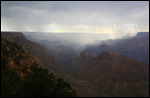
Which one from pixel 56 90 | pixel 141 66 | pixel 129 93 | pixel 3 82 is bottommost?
pixel 129 93

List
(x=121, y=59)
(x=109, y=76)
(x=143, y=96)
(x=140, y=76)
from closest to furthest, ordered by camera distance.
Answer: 1. (x=143, y=96)
2. (x=140, y=76)
3. (x=109, y=76)
4. (x=121, y=59)

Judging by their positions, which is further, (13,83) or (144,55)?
(144,55)

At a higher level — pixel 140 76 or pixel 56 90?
pixel 56 90

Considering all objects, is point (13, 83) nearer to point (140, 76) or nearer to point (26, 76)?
point (26, 76)

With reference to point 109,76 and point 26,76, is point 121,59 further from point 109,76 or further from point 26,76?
point 26,76

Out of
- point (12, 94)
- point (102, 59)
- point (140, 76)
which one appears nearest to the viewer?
point (12, 94)

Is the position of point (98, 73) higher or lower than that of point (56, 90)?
lower

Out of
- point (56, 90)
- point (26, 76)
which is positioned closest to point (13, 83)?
point (26, 76)

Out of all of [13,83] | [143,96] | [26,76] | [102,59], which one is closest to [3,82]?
[13,83]

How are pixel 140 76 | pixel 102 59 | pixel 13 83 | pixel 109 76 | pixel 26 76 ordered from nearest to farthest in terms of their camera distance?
pixel 13 83
pixel 26 76
pixel 140 76
pixel 109 76
pixel 102 59

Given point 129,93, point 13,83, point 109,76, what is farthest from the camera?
point 109,76
